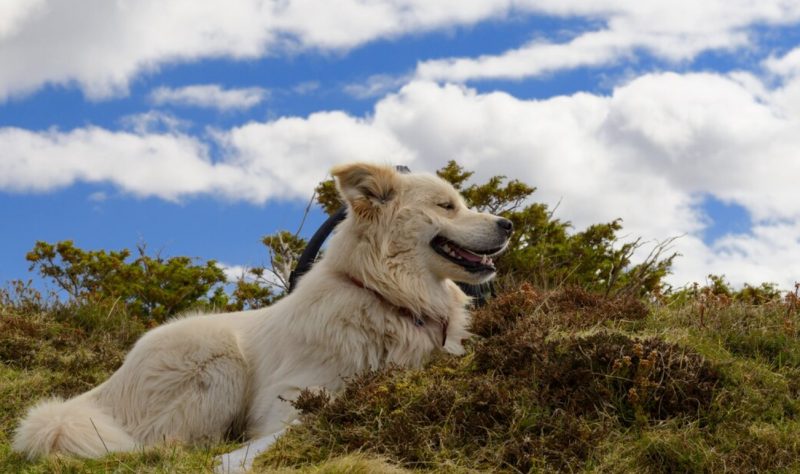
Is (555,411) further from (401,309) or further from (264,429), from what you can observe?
(264,429)

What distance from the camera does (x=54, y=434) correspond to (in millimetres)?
5852

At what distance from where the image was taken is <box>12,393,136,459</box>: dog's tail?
580 cm

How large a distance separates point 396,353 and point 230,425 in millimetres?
1384

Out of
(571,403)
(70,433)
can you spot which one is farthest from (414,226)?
(70,433)

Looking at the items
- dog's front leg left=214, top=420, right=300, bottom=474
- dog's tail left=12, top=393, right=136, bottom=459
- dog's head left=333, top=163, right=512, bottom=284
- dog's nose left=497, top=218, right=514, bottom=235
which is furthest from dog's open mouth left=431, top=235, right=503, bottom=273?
dog's tail left=12, top=393, right=136, bottom=459

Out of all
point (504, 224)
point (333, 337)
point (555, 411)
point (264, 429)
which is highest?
point (504, 224)

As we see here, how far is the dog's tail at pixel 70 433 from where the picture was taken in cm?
580

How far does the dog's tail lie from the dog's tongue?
2.68 meters

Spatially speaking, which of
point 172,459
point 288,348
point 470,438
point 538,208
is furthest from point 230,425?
point 538,208

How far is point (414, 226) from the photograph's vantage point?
6.22m

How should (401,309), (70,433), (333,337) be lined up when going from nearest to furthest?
(70,433) < (333,337) < (401,309)

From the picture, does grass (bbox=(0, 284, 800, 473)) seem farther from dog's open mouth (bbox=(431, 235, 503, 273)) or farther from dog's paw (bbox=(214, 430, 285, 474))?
dog's open mouth (bbox=(431, 235, 503, 273))

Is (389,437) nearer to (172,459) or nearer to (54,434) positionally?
(172,459)

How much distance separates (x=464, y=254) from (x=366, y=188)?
2.92ft
